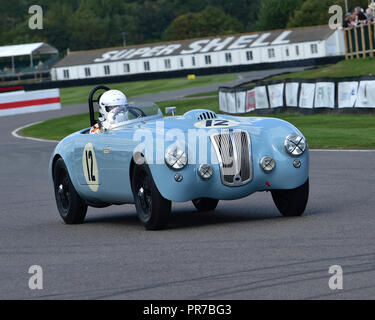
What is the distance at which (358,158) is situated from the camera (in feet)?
52.0

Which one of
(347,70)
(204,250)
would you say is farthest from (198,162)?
(347,70)

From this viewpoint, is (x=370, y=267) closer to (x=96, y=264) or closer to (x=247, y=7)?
(x=96, y=264)

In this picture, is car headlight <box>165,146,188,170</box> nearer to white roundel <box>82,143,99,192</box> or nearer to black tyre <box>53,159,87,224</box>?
white roundel <box>82,143,99,192</box>

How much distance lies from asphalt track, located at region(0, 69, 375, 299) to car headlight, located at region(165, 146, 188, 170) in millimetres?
669

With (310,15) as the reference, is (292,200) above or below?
above

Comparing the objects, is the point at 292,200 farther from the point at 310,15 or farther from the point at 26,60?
the point at 310,15

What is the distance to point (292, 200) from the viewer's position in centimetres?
953

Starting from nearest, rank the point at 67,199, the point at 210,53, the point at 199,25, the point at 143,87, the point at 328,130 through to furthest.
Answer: the point at 67,199 < the point at 328,130 < the point at 143,87 < the point at 210,53 < the point at 199,25

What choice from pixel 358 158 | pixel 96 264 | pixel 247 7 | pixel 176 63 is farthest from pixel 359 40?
pixel 247 7

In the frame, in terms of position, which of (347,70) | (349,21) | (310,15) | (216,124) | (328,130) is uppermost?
(216,124)

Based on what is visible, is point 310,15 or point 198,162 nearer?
point 198,162

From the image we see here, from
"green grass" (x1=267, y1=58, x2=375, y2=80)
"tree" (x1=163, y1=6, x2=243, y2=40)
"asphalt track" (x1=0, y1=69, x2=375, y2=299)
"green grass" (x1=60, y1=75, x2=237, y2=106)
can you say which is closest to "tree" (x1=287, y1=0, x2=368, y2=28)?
"tree" (x1=163, y1=6, x2=243, y2=40)

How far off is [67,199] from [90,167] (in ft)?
3.56

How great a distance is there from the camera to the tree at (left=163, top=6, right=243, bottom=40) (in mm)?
150375
